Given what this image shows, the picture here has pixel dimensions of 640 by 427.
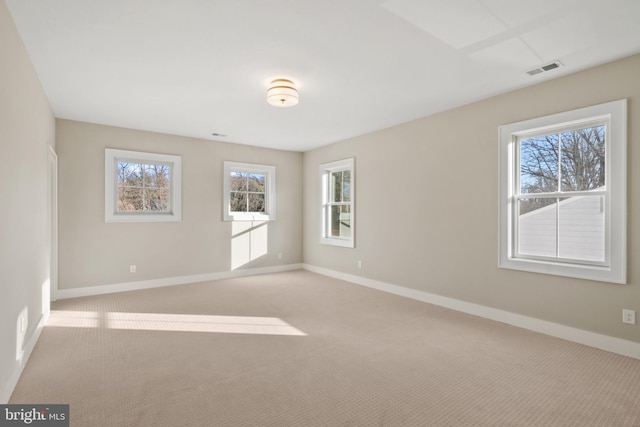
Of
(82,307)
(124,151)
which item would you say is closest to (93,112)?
(124,151)

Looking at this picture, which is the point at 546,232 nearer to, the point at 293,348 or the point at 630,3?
the point at 630,3

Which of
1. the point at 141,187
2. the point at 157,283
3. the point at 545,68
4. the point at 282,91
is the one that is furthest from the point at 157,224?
the point at 545,68

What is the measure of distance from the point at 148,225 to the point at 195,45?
11.6ft

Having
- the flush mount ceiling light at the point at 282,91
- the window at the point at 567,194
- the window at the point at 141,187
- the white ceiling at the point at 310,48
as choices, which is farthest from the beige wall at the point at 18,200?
the window at the point at 567,194

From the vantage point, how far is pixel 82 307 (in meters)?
4.16

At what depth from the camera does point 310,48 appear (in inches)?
105

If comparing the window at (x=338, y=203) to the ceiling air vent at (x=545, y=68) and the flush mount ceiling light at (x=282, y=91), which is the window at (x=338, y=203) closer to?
the flush mount ceiling light at (x=282, y=91)

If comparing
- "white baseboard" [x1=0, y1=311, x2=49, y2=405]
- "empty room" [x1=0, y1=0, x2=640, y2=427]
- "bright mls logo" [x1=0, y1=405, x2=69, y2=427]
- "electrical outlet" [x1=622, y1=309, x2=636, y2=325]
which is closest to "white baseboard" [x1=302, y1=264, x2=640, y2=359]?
"empty room" [x1=0, y1=0, x2=640, y2=427]

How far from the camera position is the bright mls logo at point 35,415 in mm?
1856

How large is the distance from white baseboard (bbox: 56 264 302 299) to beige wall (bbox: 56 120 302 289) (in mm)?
70

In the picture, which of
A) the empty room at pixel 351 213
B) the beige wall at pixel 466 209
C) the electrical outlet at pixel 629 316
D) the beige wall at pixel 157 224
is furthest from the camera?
the beige wall at pixel 157 224

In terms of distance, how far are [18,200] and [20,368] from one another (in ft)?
4.10

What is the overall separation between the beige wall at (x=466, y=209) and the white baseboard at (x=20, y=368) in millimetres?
4230

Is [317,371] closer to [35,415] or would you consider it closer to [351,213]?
[35,415]
